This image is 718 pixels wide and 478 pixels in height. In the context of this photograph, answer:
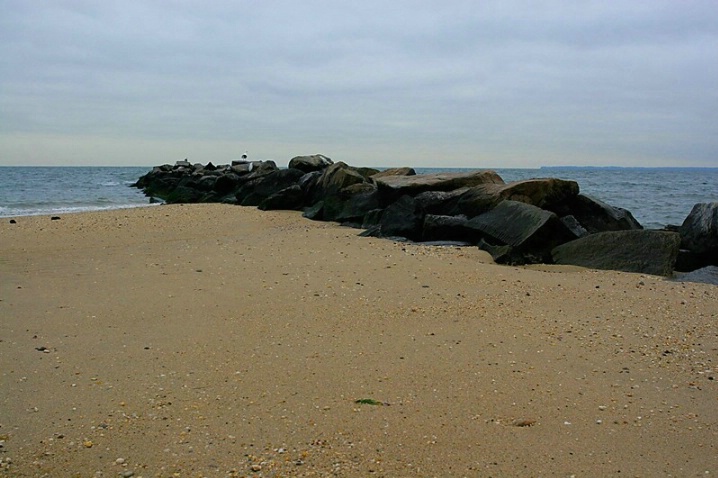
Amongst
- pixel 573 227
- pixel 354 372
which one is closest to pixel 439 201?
pixel 573 227

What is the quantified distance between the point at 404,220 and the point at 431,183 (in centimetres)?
178

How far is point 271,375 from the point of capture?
181 inches

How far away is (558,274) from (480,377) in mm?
4404

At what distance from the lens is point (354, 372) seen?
4.68 meters

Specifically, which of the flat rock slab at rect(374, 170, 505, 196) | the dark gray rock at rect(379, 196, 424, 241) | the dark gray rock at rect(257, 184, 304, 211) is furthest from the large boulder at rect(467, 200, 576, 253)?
the dark gray rock at rect(257, 184, 304, 211)

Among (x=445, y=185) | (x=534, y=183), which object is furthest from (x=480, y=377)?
(x=445, y=185)

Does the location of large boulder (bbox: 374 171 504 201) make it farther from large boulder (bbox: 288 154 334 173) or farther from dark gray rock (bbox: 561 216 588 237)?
large boulder (bbox: 288 154 334 173)

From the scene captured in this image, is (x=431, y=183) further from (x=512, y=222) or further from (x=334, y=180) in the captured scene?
(x=334, y=180)

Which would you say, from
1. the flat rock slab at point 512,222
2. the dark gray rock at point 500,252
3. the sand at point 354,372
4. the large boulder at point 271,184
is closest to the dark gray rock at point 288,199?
the large boulder at point 271,184

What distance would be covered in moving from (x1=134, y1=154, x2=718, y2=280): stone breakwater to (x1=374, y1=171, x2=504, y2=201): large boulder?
0.02 m

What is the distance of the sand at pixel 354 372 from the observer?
3441 mm

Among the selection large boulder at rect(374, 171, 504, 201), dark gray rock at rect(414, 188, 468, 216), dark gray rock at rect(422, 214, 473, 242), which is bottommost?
dark gray rock at rect(422, 214, 473, 242)

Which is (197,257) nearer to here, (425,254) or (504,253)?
(425,254)

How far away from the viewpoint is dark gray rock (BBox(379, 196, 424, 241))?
12038mm
